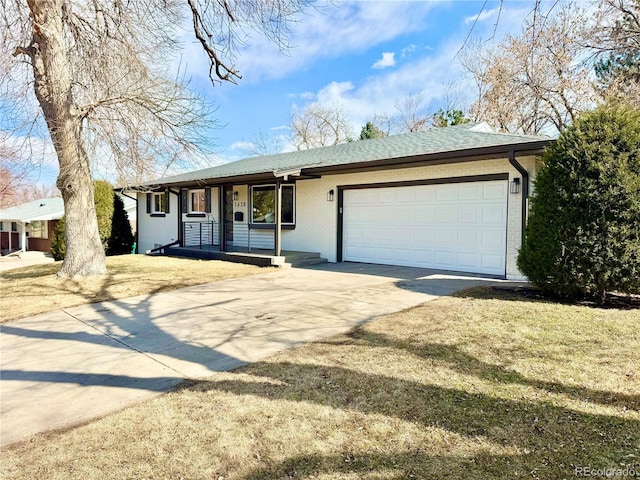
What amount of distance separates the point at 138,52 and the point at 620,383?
32.3 ft

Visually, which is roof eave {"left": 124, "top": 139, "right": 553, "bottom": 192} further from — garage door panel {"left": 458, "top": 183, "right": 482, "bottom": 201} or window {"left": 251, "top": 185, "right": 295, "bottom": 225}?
window {"left": 251, "top": 185, "right": 295, "bottom": 225}

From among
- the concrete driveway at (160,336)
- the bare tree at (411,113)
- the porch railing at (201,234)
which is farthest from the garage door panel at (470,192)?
the bare tree at (411,113)

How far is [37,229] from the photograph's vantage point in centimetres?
2767

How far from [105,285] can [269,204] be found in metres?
6.53

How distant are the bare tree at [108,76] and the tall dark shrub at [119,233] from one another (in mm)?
9550

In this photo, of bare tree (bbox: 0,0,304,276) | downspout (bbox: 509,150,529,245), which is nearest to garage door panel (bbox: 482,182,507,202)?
downspout (bbox: 509,150,529,245)

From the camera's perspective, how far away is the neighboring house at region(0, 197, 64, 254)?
2548 cm

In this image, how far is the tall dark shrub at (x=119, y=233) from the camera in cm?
1797

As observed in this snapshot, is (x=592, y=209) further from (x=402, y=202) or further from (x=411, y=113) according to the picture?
(x=411, y=113)

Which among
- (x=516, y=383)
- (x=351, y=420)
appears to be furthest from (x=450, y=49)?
(x=351, y=420)

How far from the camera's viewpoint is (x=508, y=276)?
8.46 m

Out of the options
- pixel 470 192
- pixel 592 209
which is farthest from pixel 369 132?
pixel 592 209

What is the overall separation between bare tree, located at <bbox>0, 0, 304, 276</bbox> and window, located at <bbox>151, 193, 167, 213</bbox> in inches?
372

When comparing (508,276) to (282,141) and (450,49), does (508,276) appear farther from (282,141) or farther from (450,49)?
(282,141)
